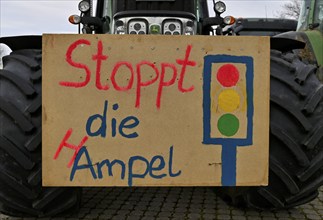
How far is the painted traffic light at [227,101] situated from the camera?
6.76ft

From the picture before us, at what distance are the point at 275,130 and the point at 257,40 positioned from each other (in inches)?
20.7

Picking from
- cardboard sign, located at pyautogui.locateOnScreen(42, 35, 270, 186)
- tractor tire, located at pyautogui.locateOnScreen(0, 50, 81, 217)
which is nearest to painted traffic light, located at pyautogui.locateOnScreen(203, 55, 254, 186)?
cardboard sign, located at pyautogui.locateOnScreen(42, 35, 270, 186)

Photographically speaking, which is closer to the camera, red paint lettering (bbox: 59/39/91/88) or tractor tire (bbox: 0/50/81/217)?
red paint lettering (bbox: 59/39/91/88)

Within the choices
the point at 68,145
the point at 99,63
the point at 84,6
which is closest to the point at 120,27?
the point at 84,6

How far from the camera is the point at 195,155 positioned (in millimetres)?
2074

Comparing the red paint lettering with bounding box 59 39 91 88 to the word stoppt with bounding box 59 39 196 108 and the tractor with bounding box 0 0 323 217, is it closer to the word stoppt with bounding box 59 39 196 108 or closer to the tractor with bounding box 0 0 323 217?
the word stoppt with bounding box 59 39 196 108

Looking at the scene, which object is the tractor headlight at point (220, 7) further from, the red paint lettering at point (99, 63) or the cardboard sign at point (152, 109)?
the red paint lettering at point (99, 63)

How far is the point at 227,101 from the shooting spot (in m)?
2.06

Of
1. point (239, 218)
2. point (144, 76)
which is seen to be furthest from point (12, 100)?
point (239, 218)

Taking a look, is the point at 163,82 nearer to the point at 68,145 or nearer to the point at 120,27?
the point at 68,145

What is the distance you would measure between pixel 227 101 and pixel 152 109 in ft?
1.14

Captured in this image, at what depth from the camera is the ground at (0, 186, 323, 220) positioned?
303 cm

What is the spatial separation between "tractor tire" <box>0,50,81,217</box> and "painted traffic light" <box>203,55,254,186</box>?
0.86m

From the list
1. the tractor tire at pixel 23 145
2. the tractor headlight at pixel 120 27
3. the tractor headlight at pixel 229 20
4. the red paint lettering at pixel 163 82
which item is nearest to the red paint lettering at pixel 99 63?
the red paint lettering at pixel 163 82
